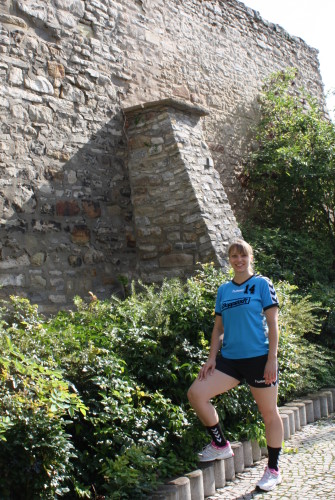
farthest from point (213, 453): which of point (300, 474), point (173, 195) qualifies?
point (173, 195)

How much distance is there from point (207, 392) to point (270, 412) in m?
0.39

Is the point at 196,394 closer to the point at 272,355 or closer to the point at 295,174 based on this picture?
the point at 272,355

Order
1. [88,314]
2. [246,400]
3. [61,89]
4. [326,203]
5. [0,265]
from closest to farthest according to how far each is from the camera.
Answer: [246,400]
[88,314]
[0,265]
[61,89]
[326,203]

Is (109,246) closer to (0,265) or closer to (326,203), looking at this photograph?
(0,265)

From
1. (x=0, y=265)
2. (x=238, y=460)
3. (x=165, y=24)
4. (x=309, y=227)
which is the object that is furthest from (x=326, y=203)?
(x=238, y=460)

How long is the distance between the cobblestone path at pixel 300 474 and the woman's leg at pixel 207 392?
0.45 meters

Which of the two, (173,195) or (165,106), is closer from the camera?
(173,195)

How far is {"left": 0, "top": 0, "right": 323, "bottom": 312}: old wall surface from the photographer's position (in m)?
6.08

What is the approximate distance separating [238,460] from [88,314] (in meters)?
1.57

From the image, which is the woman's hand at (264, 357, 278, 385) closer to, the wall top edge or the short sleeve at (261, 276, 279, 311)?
the short sleeve at (261, 276, 279, 311)

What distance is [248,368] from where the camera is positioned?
11.3ft

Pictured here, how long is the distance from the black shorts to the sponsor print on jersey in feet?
1.05

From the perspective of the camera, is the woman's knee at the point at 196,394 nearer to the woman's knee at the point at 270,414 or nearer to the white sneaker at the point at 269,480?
the woman's knee at the point at 270,414

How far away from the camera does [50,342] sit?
11.8 ft
